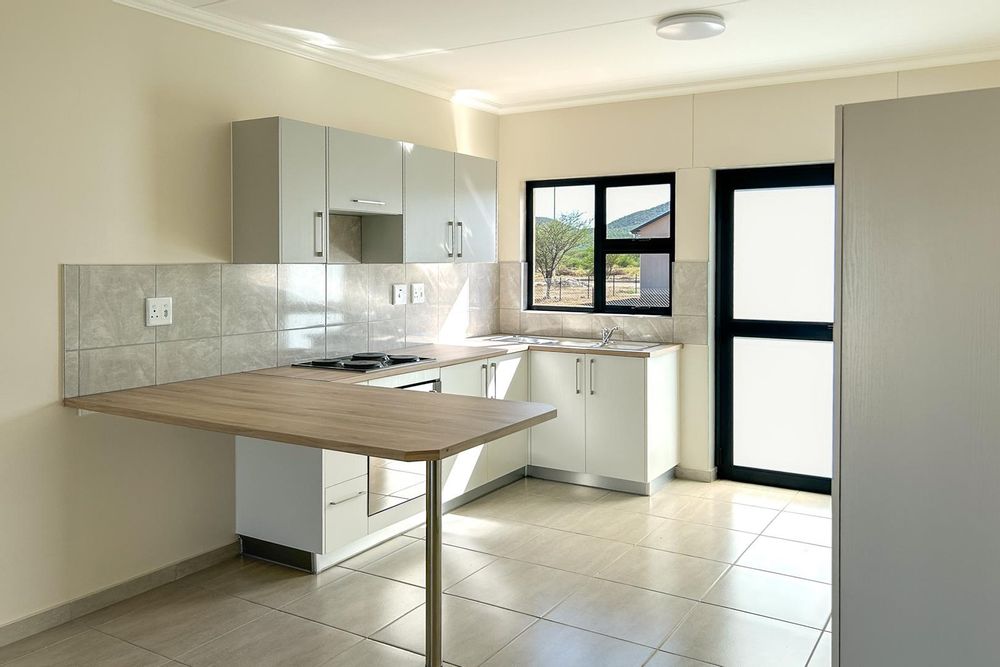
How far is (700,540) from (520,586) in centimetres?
107

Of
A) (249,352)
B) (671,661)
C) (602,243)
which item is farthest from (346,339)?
(671,661)

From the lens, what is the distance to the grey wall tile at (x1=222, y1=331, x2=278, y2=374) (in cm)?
377

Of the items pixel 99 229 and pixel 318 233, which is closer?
pixel 99 229

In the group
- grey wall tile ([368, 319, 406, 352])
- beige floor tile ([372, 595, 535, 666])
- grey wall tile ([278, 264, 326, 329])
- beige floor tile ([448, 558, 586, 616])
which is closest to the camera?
beige floor tile ([372, 595, 535, 666])

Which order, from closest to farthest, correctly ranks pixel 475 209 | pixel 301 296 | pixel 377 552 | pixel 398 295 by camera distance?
1. pixel 377 552
2. pixel 301 296
3. pixel 398 295
4. pixel 475 209

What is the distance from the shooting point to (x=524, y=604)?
332 centimetres

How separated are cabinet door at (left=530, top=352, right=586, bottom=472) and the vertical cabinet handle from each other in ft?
5.71

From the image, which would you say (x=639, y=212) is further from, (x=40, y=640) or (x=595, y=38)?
(x=40, y=640)

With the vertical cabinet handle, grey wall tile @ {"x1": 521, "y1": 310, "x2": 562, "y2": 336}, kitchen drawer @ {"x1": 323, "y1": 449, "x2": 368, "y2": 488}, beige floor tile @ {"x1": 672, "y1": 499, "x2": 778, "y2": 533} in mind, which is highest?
the vertical cabinet handle

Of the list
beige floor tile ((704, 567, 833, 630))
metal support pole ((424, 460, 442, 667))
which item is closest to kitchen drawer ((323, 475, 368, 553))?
metal support pole ((424, 460, 442, 667))

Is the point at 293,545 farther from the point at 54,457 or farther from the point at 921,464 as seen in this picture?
the point at 921,464

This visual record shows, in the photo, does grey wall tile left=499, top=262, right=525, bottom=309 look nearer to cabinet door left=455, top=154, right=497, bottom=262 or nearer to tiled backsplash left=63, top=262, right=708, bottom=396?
tiled backsplash left=63, top=262, right=708, bottom=396

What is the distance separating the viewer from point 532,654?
290 cm

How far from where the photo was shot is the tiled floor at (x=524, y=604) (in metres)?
2.90
